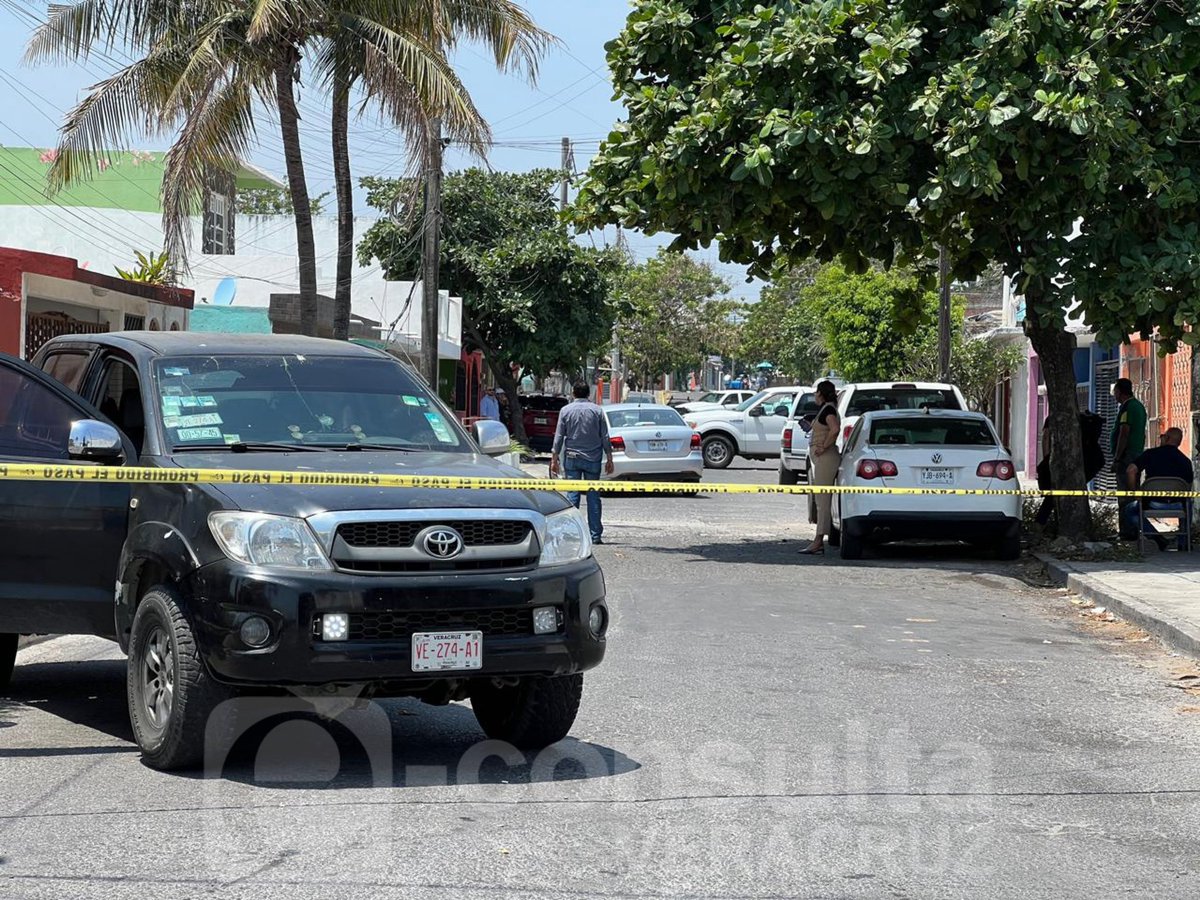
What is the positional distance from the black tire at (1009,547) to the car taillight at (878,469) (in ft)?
4.53

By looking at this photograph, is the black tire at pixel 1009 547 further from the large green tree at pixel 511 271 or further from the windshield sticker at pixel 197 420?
the large green tree at pixel 511 271

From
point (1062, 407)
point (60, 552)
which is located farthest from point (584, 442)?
point (60, 552)

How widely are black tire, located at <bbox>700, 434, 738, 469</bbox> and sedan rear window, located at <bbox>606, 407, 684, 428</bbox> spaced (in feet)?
28.6

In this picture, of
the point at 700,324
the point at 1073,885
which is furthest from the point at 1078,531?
the point at 700,324

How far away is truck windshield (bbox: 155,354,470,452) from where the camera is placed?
759 centimetres

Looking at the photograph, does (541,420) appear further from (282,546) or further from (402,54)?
(282,546)

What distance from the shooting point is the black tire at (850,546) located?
17.1m

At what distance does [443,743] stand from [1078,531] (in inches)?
454

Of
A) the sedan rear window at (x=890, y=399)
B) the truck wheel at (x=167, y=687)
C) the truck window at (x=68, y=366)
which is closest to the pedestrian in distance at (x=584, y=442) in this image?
the sedan rear window at (x=890, y=399)

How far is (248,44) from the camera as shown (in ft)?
70.2

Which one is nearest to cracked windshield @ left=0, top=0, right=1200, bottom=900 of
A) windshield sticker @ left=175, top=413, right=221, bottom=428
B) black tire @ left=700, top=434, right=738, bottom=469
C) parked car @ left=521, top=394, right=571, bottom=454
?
windshield sticker @ left=175, top=413, right=221, bottom=428

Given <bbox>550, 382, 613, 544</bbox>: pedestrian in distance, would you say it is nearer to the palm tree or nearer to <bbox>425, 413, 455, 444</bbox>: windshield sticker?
the palm tree

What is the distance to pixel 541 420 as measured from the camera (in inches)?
1847

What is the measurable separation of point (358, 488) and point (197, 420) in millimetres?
1145
